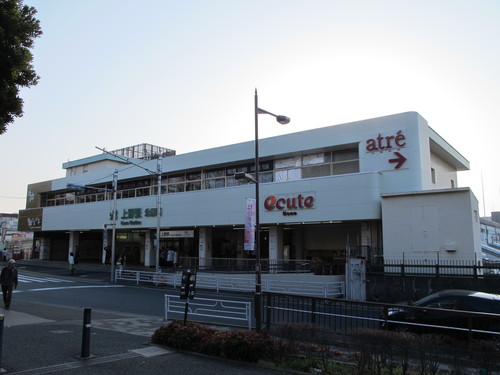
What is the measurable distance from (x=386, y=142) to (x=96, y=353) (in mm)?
20890

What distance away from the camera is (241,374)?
7.48 metres

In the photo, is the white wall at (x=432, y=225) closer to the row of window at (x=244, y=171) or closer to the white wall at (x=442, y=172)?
the row of window at (x=244, y=171)

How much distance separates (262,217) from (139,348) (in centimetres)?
1972

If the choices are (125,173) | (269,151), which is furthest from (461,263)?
(125,173)

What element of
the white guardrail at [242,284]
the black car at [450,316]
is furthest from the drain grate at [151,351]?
the white guardrail at [242,284]

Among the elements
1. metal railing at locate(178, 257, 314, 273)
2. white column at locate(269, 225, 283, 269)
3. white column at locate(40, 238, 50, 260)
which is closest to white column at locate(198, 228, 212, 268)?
metal railing at locate(178, 257, 314, 273)

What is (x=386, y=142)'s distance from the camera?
25219 millimetres

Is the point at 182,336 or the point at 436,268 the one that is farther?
the point at 436,268

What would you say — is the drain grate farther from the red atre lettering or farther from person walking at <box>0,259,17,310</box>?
the red atre lettering

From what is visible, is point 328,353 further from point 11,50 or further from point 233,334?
point 11,50

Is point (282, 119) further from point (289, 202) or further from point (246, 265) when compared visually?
point (246, 265)

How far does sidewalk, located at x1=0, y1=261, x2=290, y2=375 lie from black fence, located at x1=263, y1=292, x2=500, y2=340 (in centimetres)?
191

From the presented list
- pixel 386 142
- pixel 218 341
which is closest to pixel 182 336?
pixel 218 341

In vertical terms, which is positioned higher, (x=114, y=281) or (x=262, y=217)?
(x=262, y=217)
